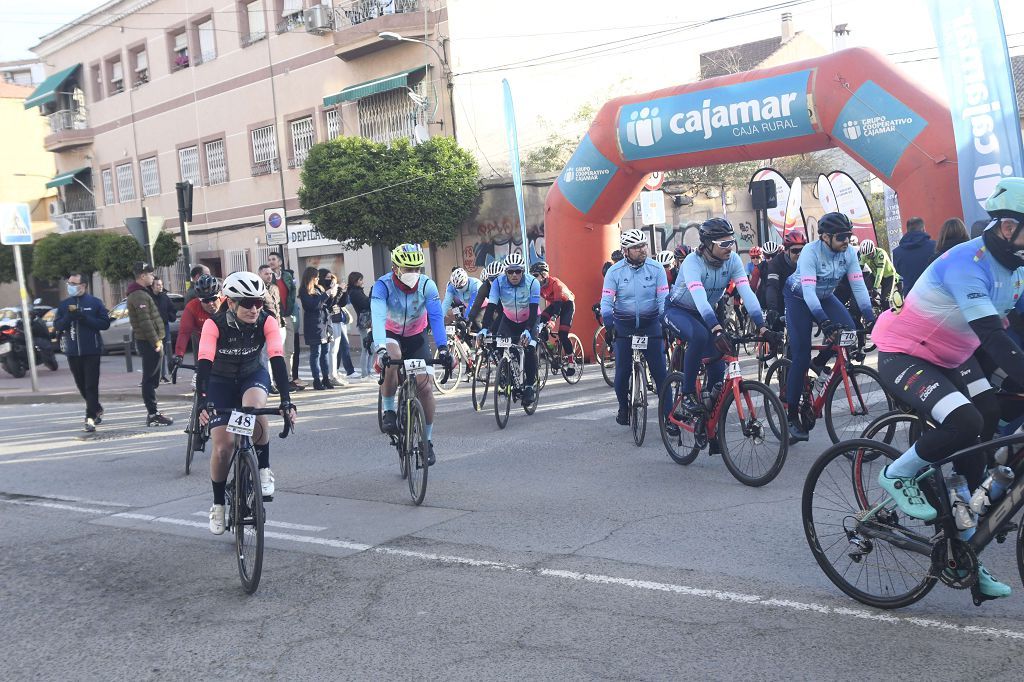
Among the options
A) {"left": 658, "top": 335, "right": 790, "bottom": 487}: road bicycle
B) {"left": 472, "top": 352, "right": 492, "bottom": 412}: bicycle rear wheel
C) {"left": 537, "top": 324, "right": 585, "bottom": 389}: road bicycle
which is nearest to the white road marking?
{"left": 658, "top": 335, "right": 790, "bottom": 487}: road bicycle

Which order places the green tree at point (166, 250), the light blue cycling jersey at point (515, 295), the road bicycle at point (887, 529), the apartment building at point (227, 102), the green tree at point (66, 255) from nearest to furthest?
1. the road bicycle at point (887, 529)
2. the light blue cycling jersey at point (515, 295)
3. the apartment building at point (227, 102)
4. the green tree at point (166, 250)
5. the green tree at point (66, 255)

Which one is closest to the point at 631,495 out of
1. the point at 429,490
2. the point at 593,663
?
the point at 429,490

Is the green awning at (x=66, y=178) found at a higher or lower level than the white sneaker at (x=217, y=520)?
higher

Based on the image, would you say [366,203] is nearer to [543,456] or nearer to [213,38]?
[213,38]

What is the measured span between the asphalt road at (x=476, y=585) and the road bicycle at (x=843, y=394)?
319mm

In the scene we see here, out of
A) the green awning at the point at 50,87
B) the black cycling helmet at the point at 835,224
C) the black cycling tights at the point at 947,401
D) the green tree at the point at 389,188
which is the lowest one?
the black cycling tights at the point at 947,401

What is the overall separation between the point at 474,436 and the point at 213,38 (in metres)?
25.9

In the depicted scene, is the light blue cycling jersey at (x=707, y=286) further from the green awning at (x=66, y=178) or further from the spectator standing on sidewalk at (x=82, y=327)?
the green awning at (x=66, y=178)

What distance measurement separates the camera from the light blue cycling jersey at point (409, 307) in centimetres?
857

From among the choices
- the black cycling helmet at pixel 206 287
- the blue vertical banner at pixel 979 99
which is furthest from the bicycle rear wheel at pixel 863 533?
the blue vertical banner at pixel 979 99

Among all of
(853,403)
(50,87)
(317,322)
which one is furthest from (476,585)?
(50,87)

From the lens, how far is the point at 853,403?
319 inches

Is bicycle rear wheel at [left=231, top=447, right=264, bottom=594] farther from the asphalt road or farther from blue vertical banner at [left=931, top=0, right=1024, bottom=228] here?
blue vertical banner at [left=931, top=0, right=1024, bottom=228]

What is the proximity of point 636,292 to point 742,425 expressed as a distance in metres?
2.26
